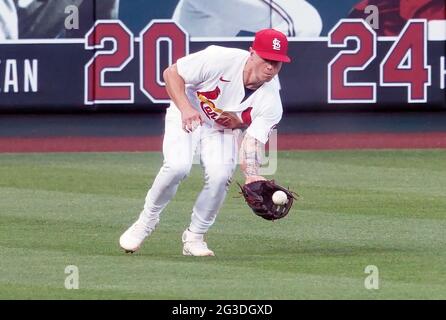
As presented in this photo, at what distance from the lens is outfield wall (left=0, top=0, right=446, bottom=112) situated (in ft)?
55.3

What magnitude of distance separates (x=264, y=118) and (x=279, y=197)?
0.52 m

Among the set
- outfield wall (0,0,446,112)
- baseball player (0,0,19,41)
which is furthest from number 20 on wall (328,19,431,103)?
baseball player (0,0,19,41)

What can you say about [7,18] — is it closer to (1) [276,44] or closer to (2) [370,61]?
(2) [370,61]

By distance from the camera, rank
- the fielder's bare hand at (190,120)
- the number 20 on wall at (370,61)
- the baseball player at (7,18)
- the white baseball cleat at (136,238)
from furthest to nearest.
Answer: the number 20 on wall at (370,61) < the baseball player at (7,18) < the white baseball cleat at (136,238) < the fielder's bare hand at (190,120)

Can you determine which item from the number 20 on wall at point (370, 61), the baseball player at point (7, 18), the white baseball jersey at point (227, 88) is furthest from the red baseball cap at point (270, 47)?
the number 20 on wall at point (370, 61)

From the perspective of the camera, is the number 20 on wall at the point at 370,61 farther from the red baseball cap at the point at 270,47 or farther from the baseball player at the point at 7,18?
the red baseball cap at the point at 270,47

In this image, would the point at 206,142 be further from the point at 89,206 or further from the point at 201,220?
the point at 89,206

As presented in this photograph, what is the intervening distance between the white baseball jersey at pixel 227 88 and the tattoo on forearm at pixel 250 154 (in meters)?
0.04

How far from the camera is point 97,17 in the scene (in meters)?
16.9

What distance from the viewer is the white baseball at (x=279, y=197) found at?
9.56 metres

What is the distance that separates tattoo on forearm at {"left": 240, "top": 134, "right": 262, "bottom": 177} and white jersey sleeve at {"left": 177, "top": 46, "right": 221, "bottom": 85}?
47 centimetres

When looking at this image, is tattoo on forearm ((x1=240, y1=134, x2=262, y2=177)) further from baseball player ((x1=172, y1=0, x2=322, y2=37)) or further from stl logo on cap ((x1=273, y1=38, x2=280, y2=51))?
baseball player ((x1=172, y1=0, x2=322, y2=37))
